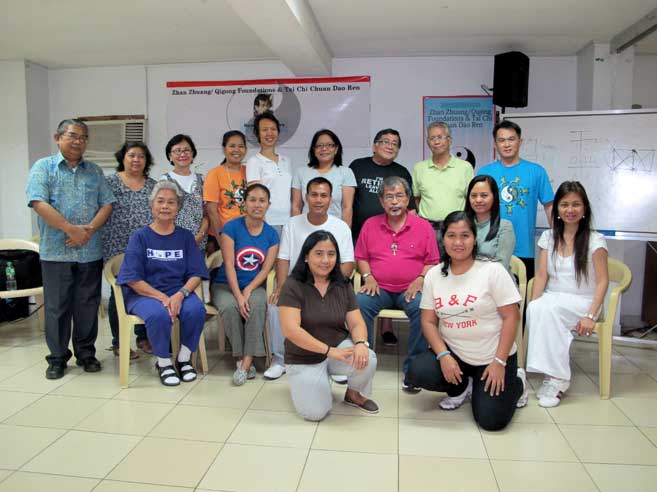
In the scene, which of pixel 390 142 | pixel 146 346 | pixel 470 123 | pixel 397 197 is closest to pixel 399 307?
pixel 397 197

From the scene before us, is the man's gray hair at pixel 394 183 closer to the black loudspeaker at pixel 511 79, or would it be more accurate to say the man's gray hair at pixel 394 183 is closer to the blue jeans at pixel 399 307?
the blue jeans at pixel 399 307

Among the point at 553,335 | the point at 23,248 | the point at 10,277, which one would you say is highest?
the point at 23,248

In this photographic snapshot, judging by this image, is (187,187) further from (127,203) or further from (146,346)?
(146,346)

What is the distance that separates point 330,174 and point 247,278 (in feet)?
2.92

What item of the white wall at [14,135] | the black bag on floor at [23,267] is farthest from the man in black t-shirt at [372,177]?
the white wall at [14,135]

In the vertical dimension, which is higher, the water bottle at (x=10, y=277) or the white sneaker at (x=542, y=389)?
the water bottle at (x=10, y=277)

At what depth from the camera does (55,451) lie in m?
2.23

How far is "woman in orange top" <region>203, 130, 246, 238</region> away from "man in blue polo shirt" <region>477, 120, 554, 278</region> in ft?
5.78

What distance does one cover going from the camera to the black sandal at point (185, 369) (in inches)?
122

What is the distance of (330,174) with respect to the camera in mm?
3473

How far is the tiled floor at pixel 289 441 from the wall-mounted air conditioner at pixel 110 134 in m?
2.88

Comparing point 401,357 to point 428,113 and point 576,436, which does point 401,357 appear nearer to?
point 576,436

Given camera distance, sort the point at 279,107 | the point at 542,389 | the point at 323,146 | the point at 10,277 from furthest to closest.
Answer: the point at 279,107 → the point at 10,277 → the point at 323,146 → the point at 542,389

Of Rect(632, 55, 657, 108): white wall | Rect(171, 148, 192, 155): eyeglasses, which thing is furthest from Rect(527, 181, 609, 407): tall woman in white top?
Rect(632, 55, 657, 108): white wall
